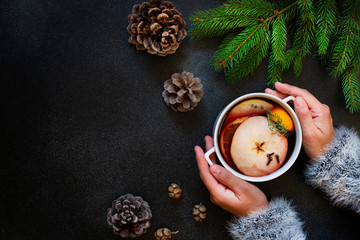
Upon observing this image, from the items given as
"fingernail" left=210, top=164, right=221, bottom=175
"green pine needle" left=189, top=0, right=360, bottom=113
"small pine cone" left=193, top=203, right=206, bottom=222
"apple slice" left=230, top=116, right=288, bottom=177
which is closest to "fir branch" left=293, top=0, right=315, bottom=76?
"green pine needle" left=189, top=0, right=360, bottom=113

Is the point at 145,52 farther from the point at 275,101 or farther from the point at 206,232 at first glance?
the point at 206,232

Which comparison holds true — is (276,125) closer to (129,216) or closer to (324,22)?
(324,22)

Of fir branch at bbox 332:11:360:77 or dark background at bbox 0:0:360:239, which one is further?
dark background at bbox 0:0:360:239

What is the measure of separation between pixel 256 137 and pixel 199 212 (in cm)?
31

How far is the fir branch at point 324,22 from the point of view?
0.77 metres

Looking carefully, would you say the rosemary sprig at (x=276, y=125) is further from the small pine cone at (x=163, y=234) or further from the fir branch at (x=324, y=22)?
the small pine cone at (x=163, y=234)

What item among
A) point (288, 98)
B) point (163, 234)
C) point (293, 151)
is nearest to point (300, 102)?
point (288, 98)

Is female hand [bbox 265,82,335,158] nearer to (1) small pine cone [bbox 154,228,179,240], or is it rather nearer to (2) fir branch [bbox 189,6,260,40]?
(2) fir branch [bbox 189,6,260,40]

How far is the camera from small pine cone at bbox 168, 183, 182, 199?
878 millimetres

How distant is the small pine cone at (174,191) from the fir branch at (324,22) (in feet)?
1.86

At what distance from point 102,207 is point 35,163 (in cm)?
25

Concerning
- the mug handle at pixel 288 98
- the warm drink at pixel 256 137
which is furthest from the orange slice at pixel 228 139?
the mug handle at pixel 288 98

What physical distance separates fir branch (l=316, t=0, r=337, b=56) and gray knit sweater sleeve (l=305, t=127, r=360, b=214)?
10.9 inches

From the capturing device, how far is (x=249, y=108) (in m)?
0.78
